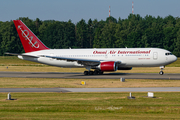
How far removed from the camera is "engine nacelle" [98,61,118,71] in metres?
44.5

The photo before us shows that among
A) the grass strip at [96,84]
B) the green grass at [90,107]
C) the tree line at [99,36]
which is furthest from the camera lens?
the tree line at [99,36]

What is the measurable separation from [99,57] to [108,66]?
4616 millimetres

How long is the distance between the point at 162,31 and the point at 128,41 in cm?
1862

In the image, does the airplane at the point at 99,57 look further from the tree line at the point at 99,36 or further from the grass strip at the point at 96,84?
the tree line at the point at 99,36

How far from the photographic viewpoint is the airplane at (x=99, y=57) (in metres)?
46.6

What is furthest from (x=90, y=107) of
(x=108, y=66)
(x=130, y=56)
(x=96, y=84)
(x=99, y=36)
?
(x=99, y=36)

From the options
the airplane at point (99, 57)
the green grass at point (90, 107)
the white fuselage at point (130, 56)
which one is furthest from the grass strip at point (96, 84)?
the white fuselage at point (130, 56)

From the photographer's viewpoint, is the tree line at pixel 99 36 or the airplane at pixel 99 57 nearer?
the airplane at pixel 99 57

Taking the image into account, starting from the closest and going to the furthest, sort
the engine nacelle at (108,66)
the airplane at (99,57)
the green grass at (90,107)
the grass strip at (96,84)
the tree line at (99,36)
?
1. the green grass at (90,107)
2. the grass strip at (96,84)
3. the engine nacelle at (108,66)
4. the airplane at (99,57)
5. the tree line at (99,36)

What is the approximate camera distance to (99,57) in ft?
160

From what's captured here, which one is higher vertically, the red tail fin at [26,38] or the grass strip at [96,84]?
the red tail fin at [26,38]

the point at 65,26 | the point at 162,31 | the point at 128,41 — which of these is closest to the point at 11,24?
the point at 65,26

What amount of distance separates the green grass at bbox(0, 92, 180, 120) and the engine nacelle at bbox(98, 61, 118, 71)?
67.0ft

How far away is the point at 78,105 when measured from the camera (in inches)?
781
